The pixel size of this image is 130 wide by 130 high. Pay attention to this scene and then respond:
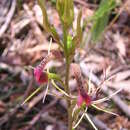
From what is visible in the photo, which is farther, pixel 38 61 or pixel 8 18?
pixel 8 18

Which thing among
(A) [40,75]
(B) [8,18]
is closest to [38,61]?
(B) [8,18]

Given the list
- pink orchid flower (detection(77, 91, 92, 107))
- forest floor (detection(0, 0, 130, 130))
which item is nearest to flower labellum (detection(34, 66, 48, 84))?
pink orchid flower (detection(77, 91, 92, 107))

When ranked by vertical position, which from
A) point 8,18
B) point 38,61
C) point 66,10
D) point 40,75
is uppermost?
point 66,10

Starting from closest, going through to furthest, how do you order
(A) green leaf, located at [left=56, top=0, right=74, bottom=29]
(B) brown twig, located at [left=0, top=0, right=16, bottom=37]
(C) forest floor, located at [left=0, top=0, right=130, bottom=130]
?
(A) green leaf, located at [left=56, top=0, right=74, bottom=29], (C) forest floor, located at [left=0, top=0, right=130, bottom=130], (B) brown twig, located at [left=0, top=0, right=16, bottom=37]

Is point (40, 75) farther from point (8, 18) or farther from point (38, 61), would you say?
point (8, 18)

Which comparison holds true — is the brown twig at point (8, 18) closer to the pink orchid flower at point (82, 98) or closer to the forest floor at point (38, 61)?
the forest floor at point (38, 61)

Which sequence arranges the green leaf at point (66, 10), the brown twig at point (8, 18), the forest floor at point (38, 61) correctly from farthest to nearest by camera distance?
the brown twig at point (8, 18), the forest floor at point (38, 61), the green leaf at point (66, 10)

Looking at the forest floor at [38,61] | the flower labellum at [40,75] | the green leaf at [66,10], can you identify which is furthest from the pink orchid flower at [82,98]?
the forest floor at [38,61]

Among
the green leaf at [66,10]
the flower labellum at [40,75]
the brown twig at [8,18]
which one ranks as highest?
the green leaf at [66,10]

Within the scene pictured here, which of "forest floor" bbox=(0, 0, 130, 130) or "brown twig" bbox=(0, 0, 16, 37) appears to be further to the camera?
"brown twig" bbox=(0, 0, 16, 37)

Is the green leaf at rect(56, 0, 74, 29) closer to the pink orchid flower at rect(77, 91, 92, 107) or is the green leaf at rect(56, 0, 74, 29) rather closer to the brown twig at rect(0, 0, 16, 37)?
the pink orchid flower at rect(77, 91, 92, 107)

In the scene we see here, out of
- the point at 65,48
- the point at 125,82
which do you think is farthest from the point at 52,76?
the point at 125,82
